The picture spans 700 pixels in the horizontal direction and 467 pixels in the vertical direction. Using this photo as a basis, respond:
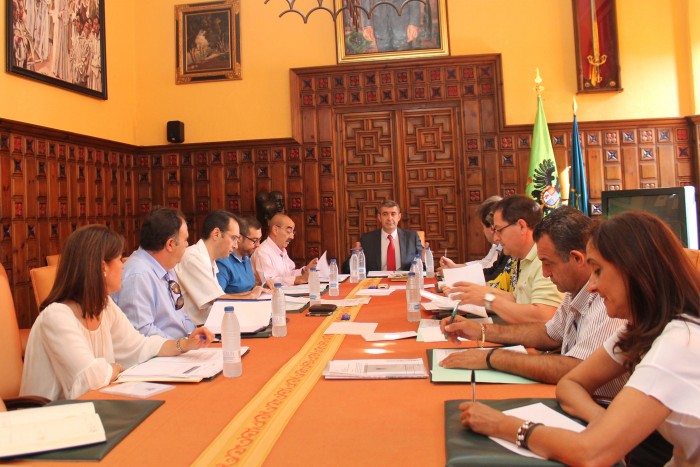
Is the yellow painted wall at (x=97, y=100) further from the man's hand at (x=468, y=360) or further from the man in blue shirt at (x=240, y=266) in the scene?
the man's hand at (x=468, y=360)

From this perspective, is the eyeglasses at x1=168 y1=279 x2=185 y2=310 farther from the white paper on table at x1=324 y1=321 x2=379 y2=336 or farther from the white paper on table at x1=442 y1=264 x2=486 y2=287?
the white paper on table at x1=442 y1=264 x2=486 y2=287

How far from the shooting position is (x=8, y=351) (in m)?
2.68

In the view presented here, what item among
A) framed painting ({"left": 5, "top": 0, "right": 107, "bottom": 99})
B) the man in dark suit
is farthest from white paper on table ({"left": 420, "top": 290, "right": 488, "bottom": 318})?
framed painting ({"left": 5, "top": 0, "right": 107, "bottom": 99})

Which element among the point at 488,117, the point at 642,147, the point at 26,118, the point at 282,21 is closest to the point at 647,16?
the point at 642,147

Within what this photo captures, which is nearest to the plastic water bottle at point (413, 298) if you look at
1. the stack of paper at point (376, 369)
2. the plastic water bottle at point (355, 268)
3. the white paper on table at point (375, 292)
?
the stack of paper at point (376, 369)

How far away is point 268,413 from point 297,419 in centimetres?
10

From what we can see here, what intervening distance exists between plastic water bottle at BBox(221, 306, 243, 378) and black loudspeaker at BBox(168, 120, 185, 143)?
635 cm

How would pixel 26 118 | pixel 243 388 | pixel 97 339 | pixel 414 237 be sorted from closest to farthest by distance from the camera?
pixel 243 388
pixel 97 339
pixel 26 118
pixel 414 237

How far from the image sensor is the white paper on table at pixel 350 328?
2773 millimetres

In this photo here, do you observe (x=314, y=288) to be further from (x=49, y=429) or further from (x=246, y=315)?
(x=49, y=429)

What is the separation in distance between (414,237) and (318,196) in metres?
1.94

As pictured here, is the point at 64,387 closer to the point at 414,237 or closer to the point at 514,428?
the point at 514,428

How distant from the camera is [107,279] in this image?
231cm

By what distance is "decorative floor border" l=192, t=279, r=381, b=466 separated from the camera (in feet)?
4.50
